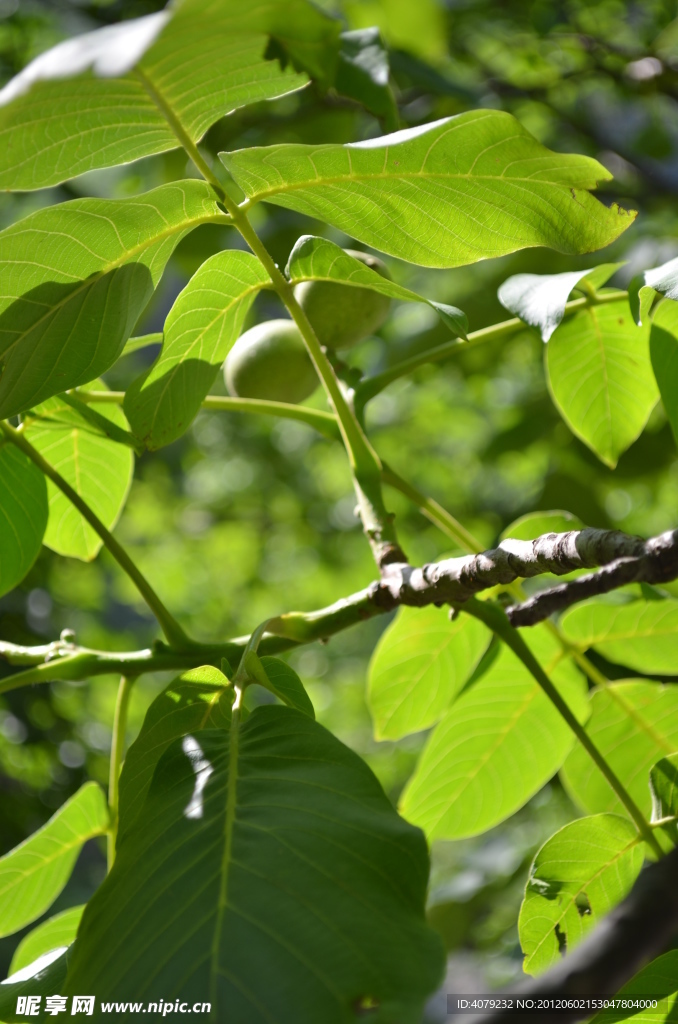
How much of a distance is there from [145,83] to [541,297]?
0.36 metres

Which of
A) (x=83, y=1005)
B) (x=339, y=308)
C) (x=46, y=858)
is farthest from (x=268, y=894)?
(x=339, y=308)

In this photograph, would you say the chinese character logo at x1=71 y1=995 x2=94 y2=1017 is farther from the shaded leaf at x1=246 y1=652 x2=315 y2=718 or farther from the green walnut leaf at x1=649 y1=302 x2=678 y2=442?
the green walnut leaf at x1=649 y1=302 x2=678 y2=442

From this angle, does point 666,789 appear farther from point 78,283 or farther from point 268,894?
point 78,283

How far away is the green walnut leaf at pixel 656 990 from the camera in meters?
0.63

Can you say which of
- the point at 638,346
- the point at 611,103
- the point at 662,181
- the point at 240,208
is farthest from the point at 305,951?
the point at 611,103

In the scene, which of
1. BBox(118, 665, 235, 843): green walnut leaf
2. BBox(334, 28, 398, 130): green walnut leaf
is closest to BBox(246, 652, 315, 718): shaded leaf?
BBox(118, 665, 235, 843): green walnut leaf

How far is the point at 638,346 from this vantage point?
95cm

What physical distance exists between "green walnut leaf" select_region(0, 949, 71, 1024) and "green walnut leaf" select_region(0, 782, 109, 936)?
186mm

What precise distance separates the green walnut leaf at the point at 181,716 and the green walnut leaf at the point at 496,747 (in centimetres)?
39

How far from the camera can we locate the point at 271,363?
101 centimetres

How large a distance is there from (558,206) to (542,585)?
1.31 metres

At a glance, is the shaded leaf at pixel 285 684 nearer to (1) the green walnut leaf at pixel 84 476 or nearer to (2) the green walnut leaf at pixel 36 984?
(2) the green walnut leaf at pixel 36 984

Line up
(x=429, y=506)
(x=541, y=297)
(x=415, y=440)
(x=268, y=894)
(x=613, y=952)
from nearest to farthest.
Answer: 1. (x=613, y=952)
2. (x=268, y=894)
3. (x=541, y=297)
4. (x=429, y=506)
5. (x=415, y=440)

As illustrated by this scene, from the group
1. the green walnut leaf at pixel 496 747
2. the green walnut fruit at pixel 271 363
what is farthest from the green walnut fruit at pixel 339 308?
the green walnut leaf at pixel 496 747
